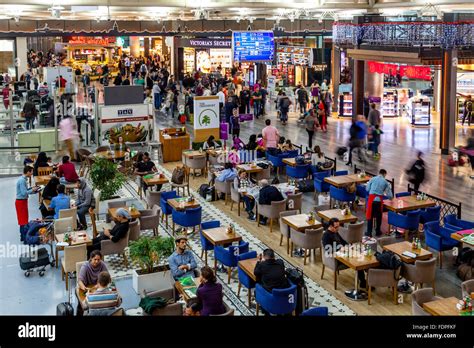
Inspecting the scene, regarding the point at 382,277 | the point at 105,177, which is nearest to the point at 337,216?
the point at 382,277

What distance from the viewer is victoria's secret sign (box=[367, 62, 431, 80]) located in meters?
24.5

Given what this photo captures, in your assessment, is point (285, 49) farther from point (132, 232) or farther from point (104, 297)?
point (104, 297)

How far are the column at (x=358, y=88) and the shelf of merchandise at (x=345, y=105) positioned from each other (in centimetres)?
98

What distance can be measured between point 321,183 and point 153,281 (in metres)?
5.76

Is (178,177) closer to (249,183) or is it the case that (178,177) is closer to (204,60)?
(249,183)

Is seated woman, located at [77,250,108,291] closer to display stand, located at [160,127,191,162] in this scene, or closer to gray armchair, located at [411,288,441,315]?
gray armchair, located at [411,288,441,315]

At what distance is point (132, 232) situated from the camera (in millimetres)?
10906

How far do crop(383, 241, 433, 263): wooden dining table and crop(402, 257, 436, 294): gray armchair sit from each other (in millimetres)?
246

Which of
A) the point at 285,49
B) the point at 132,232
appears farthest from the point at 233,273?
the point at 285,49

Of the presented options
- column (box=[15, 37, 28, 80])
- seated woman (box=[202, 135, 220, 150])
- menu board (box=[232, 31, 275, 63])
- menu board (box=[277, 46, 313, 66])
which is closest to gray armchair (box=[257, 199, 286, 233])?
seated woman (box=[202, 135, 220, 150])

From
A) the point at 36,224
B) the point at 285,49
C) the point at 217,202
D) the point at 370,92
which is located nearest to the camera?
the point at 36,224

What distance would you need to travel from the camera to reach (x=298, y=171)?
14812 mm

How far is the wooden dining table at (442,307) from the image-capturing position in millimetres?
7164
